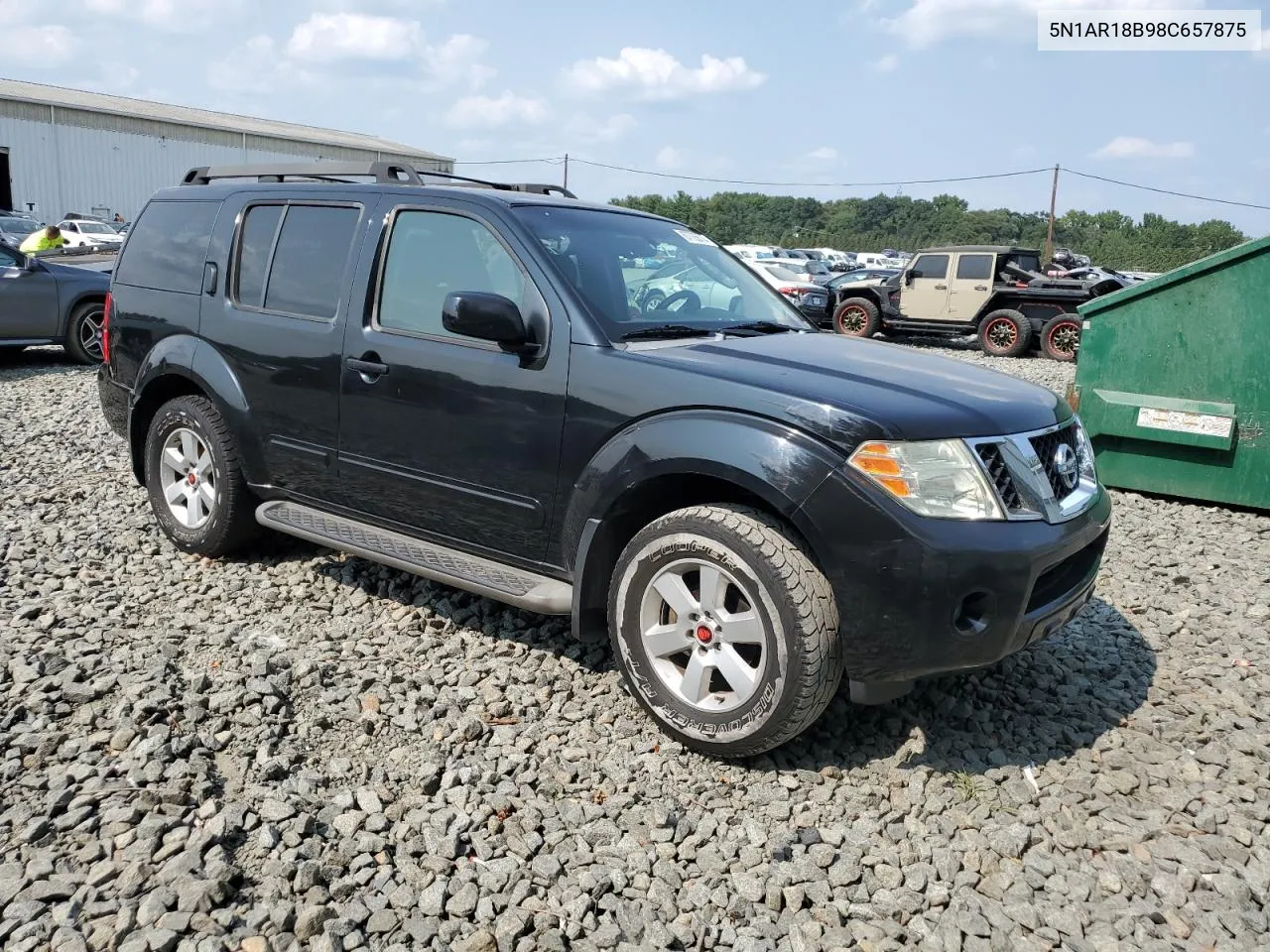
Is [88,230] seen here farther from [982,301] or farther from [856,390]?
[856,390]

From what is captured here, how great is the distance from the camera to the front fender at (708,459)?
2971 millimetres

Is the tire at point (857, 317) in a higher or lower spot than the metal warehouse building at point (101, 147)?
lower

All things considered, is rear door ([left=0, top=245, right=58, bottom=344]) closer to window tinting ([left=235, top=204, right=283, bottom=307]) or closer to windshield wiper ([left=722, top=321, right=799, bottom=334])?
window tinting ([left=235, top=204, right=283, bottom=307])

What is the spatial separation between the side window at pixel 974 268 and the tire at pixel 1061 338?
1.53 meters

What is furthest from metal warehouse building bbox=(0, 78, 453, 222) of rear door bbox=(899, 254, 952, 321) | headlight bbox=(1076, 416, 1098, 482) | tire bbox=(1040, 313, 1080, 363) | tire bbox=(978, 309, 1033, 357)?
headlight bbox=(1076, 416, 1098, 482)

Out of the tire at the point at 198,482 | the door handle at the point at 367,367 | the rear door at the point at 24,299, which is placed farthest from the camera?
the rear door at the point at 24,299

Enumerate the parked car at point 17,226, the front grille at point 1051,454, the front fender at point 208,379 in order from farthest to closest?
the parked car at point 17,226 → the front fender at point 208,379 → the front grille at point 1051,454

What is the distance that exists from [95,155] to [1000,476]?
164ft

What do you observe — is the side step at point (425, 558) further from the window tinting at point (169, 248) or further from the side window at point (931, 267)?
the side window at point (931, 267)

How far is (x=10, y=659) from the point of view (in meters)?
3.74

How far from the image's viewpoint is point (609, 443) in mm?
3371

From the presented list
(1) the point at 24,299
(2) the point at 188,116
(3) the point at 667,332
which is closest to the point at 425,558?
(3) the point at 667,332

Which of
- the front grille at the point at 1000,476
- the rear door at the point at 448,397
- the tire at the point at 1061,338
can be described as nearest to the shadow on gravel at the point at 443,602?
the rear door at the point at 448,397

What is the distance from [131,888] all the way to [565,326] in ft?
7.10
